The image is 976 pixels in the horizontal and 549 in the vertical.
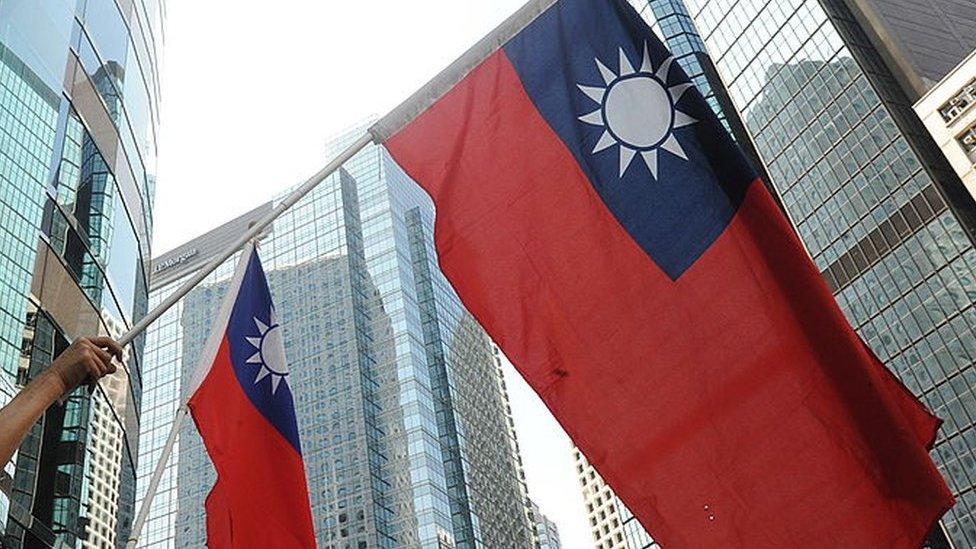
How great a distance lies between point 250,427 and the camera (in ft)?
24.1

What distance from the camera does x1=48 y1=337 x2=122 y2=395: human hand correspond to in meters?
3.44

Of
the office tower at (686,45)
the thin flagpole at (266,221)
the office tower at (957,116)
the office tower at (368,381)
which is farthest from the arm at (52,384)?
the office tower at (686,45)

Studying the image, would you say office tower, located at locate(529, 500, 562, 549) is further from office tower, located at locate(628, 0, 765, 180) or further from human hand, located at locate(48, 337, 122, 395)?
human hand, located at locate(48, 337, 122, 395)

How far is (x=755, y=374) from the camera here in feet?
16.8

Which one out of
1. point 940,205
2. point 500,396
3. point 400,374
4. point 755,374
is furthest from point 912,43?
point 755,374

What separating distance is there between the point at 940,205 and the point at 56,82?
5613 centimetres

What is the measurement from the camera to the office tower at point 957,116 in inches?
2287

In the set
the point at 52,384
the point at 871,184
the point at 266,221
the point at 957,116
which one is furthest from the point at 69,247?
the point at 871,184

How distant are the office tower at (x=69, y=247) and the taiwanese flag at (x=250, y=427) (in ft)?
12.5

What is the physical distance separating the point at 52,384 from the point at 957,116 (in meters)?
64.0

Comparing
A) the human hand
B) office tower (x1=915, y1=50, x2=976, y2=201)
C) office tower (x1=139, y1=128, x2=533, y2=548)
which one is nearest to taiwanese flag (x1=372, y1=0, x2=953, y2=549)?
the human hand

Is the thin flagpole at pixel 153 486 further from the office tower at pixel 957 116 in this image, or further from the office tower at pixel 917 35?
the office tower at pixel 917 35

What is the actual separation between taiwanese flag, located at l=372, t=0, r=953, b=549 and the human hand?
101 inches

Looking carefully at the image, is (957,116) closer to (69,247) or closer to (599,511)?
(69,247)
